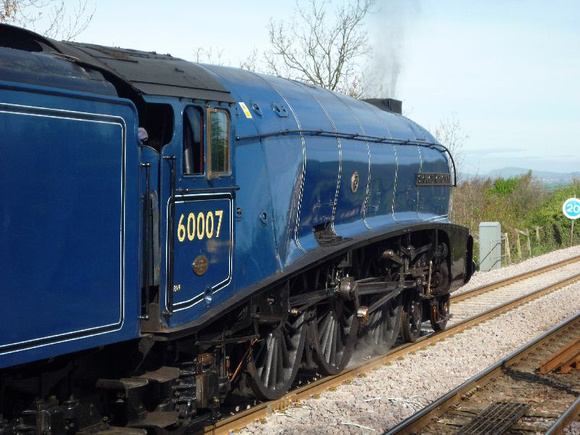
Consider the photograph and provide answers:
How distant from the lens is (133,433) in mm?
5762

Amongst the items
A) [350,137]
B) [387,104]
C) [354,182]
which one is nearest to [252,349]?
[354,182]

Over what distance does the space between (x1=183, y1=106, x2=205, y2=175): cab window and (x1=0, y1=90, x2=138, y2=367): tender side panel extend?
818 mm

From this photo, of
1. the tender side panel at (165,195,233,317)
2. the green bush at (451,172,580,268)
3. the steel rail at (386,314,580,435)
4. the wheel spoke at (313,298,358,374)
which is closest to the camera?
the tender side panel at (165,195,233,317)

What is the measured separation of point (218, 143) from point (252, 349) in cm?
214

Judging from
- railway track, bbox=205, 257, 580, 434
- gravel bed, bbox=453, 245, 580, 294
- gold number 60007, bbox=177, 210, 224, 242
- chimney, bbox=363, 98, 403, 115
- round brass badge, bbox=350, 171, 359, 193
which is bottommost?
gravel bed, bbox=453, 245, 580, 294

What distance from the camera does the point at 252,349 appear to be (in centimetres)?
778

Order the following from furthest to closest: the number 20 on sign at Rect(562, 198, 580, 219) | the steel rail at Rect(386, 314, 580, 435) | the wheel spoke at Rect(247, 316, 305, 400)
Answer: the number 20 on sign at Rect(562, 198, 580, 219) → the wheel spoke at Rect(247, 316, 305, 400) → the steel rail at Rect(386, 314, 580, 435)

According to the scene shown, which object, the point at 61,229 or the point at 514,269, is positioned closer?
the point at 61,229

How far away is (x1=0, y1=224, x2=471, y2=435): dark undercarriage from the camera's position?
18.0 feet

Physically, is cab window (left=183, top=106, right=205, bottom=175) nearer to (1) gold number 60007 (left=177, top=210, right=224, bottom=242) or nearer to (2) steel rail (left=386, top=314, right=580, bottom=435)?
(1) gold number 60007 (left=177, top=210, right=224, bottom=242)

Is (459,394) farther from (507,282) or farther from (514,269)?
(514,269)

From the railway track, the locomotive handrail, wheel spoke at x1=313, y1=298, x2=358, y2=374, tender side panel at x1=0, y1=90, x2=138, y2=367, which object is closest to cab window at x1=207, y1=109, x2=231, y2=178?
the locomotive handrail

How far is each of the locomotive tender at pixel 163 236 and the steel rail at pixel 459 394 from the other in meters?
1.49

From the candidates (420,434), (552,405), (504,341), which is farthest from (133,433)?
(504,341)
